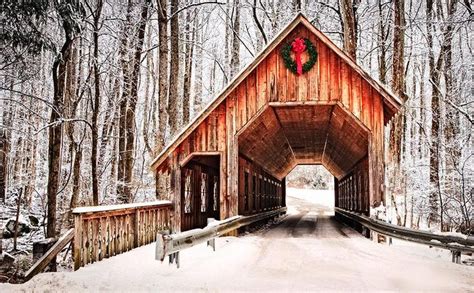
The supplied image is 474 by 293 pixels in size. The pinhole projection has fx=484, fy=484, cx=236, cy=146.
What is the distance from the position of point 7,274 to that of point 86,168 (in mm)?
16851

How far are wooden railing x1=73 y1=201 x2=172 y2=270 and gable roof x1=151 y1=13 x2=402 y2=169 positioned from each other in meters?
2.11

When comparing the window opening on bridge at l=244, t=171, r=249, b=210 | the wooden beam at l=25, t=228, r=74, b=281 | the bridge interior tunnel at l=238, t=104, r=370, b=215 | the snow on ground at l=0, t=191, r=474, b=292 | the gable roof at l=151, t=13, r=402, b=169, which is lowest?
the snow on ground at l=0, t=191, r=474, b=292

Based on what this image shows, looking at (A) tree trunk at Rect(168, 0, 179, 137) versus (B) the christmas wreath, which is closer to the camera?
(B) the christmas wreath

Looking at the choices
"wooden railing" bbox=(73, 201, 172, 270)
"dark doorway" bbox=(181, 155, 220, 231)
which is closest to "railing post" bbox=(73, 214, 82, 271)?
"wooden railing" bbox=(73, 201, 172, 270)

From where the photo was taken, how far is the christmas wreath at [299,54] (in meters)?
13.5

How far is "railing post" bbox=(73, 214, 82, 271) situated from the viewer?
8172 mm

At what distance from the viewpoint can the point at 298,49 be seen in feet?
44.2

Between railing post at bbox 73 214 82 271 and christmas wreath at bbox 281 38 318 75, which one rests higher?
christmas wreath at bbox 281 38 318 75

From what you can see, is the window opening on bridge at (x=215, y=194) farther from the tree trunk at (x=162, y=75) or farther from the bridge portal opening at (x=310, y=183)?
the bridge portal opening at (x=310, y=183)

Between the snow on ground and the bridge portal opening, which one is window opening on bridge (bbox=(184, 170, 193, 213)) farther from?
the bridge portal opening

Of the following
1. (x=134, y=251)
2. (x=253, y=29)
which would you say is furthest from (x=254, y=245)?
(x=253, y=29)

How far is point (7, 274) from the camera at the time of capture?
11836 millimetres

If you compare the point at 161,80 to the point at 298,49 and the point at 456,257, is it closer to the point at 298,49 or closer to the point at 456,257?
the point at 298,49

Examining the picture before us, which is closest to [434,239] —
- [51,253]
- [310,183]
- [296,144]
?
[51,253]
